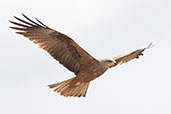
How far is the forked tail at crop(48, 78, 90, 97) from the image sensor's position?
47.8ft

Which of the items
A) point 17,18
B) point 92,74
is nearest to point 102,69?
point 92,74

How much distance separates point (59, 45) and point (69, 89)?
1070mm

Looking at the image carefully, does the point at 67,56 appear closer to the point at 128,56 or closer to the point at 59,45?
the point at 59,45

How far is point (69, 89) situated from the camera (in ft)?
48.1

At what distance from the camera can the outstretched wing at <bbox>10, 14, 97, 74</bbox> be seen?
14.3m

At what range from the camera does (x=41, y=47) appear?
47.1 ft

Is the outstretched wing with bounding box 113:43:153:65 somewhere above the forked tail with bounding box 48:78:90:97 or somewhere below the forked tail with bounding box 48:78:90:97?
above

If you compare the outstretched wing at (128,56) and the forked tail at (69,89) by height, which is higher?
the outstretched wing at (128,56)

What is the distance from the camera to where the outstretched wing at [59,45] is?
14.3 m

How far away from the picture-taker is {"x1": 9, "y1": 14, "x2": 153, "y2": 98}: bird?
14242 mm

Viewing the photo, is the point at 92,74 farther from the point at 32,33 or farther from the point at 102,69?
the point at 32,33

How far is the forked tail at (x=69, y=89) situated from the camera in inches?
574

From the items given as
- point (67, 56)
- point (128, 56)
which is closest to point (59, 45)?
point (67, 56)

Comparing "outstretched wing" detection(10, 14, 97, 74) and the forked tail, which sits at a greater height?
"outstretched wing" detection(10, 14, 97, 74)
